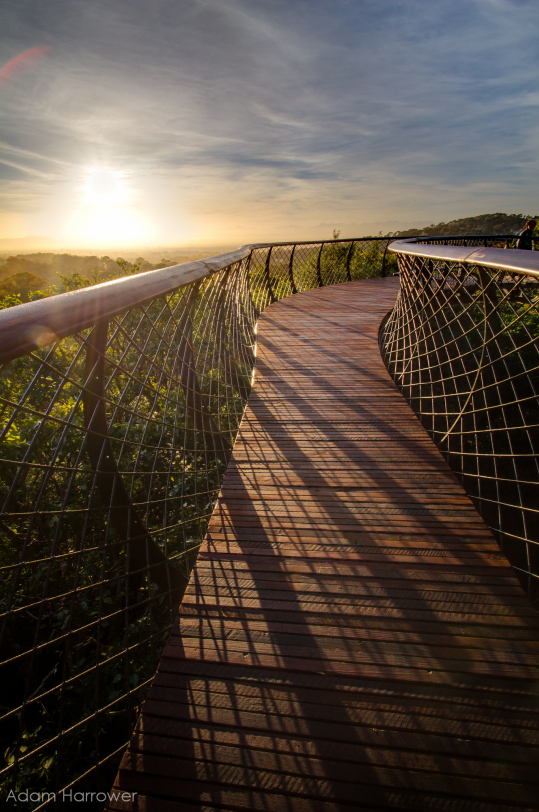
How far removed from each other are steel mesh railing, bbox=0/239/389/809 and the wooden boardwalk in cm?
27

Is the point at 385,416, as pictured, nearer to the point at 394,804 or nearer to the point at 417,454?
the point at 417,454

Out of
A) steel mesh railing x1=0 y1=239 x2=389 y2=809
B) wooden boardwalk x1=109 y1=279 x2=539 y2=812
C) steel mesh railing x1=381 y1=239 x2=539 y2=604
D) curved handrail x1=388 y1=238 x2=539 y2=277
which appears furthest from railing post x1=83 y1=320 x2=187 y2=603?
steel mesh railing x1=381 y1=239 x2=539 y2=604

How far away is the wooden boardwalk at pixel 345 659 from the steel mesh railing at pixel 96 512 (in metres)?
0.27

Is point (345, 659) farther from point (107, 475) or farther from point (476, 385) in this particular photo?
point (476, 385)

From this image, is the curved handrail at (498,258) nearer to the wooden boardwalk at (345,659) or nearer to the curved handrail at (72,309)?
the wooden boardwalk at (345,659)

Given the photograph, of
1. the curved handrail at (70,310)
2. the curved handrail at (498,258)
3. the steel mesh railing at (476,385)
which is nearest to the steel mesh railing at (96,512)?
the curved handrail at (70,310)

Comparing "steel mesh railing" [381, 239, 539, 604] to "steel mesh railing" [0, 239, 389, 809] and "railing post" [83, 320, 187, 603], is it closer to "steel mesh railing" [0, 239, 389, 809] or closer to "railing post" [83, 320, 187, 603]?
"steel mesh railing" [0, 239, 389, 809]

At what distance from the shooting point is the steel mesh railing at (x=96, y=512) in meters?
1.08

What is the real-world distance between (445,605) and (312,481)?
0.93 m

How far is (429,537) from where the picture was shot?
1.87 metres

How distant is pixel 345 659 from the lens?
4.54ft

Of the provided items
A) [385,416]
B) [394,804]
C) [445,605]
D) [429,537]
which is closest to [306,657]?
[394,804]

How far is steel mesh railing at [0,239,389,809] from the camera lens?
3.54ft

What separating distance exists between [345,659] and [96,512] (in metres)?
2.94
